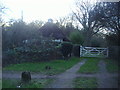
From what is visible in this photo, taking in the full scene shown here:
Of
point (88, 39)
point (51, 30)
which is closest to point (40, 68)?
point (51, 30)

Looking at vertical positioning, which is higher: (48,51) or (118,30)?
(118,30)

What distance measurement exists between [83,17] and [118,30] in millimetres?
14649

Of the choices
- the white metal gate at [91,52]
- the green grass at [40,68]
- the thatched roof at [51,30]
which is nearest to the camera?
the green grass at [40,68]

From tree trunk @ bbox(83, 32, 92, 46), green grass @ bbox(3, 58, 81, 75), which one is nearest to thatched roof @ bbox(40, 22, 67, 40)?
tree trunk @ bbox(83, 32, 92, 46)

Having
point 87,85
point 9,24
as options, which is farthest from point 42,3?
point 9,24

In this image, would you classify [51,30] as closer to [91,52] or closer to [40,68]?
[91,52]

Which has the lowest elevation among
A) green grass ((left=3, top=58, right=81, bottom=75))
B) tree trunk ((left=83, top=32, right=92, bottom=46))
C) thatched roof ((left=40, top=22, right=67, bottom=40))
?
green grass ((left=3, top=58, right=81, bottom=75))

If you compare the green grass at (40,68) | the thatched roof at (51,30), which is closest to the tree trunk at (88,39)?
the thatched roof at (51,30)

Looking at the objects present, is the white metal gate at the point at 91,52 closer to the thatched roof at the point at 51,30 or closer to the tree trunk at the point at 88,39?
the thatched roof at the point at 51,30

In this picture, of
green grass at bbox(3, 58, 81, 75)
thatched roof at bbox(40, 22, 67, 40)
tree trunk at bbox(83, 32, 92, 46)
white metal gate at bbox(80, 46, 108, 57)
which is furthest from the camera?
tree trunk at bbox(83, 32, 92, 46)

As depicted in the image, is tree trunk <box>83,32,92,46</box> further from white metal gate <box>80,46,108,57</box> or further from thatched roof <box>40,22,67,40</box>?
white metal gate <box>80,46,108,57</box>

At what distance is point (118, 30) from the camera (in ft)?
23.3

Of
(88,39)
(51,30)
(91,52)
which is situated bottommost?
(91,52)

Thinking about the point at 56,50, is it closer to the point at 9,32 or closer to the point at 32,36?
the point at 32,36
